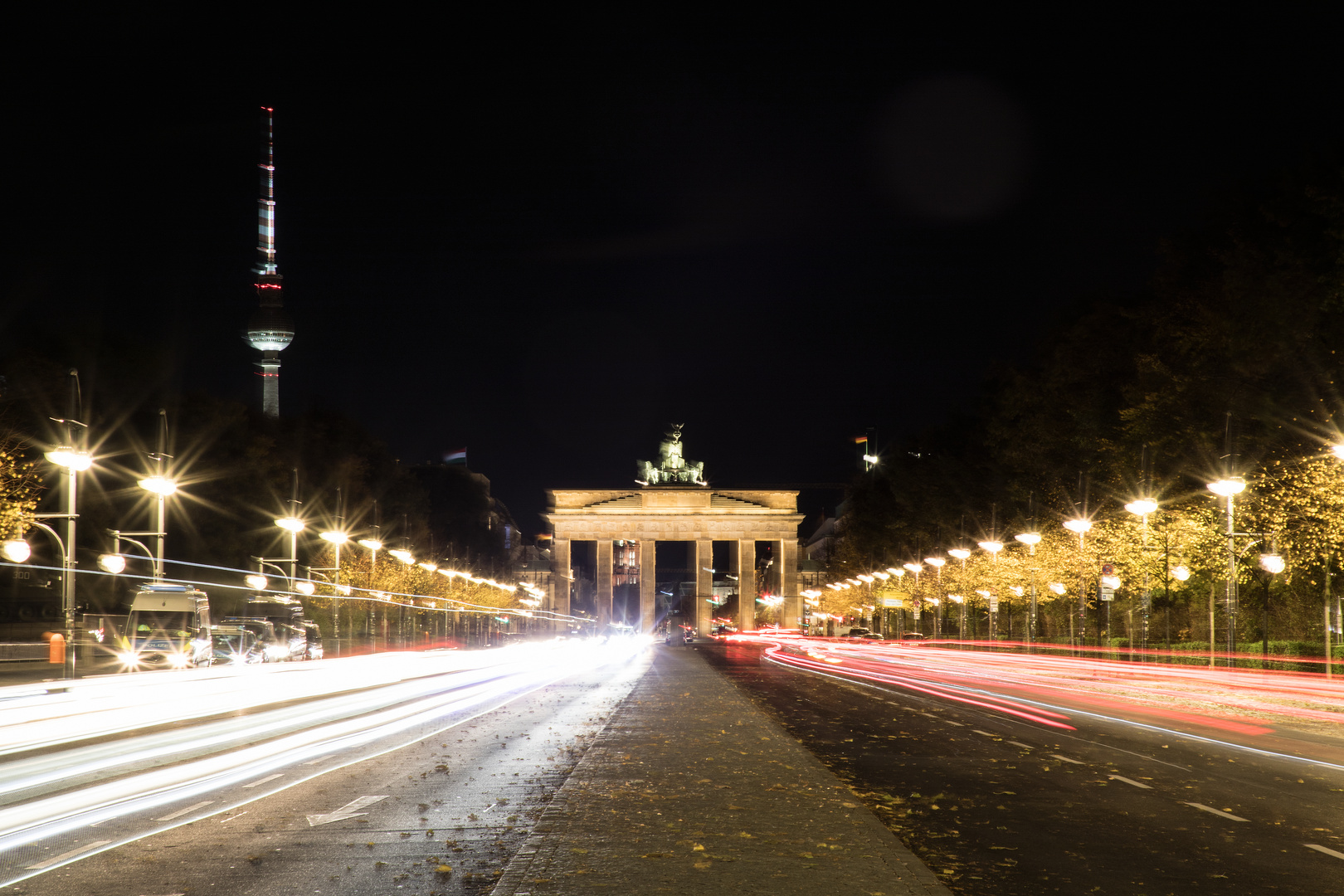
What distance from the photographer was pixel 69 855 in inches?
392

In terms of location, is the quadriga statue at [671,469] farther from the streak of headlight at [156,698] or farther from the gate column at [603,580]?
the streak of headlight at [156,698]

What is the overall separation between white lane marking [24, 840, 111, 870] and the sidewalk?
11.2 feet

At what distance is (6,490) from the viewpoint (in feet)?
124

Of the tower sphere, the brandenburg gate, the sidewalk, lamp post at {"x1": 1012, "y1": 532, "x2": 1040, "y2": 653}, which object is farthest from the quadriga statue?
the sidewalk

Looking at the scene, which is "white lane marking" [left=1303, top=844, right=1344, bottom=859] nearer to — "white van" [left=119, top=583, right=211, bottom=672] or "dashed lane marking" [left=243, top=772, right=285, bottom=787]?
"dashed lane marking" [left=243, top=772, right=285, bottom=787]

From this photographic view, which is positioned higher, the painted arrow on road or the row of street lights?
the row of street lights

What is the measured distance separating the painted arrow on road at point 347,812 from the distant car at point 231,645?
33.9m

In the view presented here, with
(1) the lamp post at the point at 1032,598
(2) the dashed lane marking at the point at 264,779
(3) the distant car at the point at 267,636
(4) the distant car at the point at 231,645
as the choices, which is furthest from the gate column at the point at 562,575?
(2) the dashed lane marking at the point at 264,779

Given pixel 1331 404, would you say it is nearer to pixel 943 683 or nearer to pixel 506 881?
pixel 943 683

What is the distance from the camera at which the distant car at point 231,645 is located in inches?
1801

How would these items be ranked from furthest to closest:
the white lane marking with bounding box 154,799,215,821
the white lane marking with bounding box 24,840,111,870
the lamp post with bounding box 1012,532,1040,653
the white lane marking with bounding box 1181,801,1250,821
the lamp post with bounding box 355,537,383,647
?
the lamp post with bounding box 355,537,383,647
the lamp post with bounding box 1012,532,1040,653
the white lane marking with bounding box 1181,801,1250,821
the white lane marking with bounding box 154,799,215,821
the white lane marking with bounding box 24,840,111,870

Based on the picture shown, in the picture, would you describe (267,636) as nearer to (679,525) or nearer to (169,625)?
(169,625)

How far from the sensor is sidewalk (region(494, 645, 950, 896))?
8.85 meters

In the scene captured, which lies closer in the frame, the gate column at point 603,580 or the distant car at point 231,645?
the distant car at point 231,645
